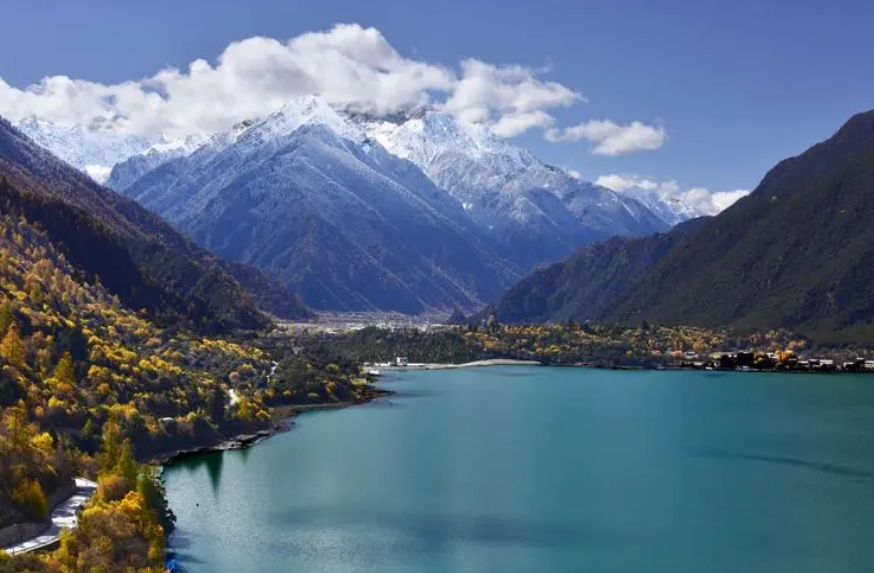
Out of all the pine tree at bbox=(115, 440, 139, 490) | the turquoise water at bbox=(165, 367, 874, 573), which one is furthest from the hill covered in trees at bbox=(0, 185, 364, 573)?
the turquoise water at bbox=(165, 367, 874, 573)

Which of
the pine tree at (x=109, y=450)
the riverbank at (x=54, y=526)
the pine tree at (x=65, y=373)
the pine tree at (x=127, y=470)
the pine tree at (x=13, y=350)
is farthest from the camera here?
the pine tree at (x=65, y=373)

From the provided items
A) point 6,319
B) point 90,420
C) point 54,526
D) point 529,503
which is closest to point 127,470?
point 54,526

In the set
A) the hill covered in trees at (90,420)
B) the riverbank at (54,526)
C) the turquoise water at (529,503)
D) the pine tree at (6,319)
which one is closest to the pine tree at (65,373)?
the hill covered in trees at (90,420)

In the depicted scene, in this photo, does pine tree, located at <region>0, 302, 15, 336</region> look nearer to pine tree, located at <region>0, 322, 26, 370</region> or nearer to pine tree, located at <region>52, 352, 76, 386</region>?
pine tree, located at <region>0, 322, 26, 370</region>

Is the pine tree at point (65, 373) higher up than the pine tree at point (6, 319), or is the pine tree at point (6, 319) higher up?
the pine tree at point (6, 319)

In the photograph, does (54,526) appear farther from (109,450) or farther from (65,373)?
(65,373)

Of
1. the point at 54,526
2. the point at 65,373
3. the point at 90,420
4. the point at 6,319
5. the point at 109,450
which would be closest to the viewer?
the point at 54,526

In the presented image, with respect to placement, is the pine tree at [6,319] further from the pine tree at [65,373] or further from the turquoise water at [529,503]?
the turquoise water at [529,503]

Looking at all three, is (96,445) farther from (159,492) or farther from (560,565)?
(560,565)
